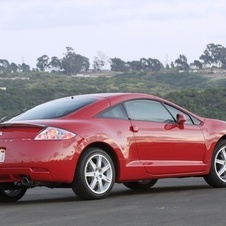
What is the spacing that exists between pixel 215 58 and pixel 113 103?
3516 inches

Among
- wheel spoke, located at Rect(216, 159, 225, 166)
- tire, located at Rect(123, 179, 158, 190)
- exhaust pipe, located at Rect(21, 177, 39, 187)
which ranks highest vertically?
exhaust pipe, located at Rect(21, 177, 39, 187)

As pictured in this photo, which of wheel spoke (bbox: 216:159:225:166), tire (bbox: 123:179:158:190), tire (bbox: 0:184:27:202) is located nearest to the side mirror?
wheel spoke (bbox: 216:159:225:166)

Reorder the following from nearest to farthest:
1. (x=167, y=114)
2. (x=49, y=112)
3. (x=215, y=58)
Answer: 1. (x=49, y=112)
2. (x=167, y=114)
3. (x=215, y=58)

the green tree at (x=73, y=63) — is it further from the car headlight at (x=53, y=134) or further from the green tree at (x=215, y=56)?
the car headlight at (x=53, y=134)

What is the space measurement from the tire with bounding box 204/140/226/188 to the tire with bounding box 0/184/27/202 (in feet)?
8.44

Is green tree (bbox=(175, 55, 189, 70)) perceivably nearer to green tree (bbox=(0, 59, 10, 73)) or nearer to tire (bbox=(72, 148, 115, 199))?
green tree (bbox=(0, 59, 10, 73))

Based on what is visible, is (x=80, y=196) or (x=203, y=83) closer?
(x=80, y=196)

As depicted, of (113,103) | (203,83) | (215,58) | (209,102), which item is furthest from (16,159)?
(215,58)

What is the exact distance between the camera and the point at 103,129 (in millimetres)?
9758

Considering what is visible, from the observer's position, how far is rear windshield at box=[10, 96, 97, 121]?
32.7 ft

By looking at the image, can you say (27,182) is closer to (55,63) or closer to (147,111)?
(147,111)

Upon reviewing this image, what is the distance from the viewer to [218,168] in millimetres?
11227

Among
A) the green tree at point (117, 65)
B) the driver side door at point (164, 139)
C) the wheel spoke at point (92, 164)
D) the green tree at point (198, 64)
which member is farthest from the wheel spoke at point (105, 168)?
the green tree at point (198, 64)

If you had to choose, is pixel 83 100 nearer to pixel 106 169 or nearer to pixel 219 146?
pixel 106 169
